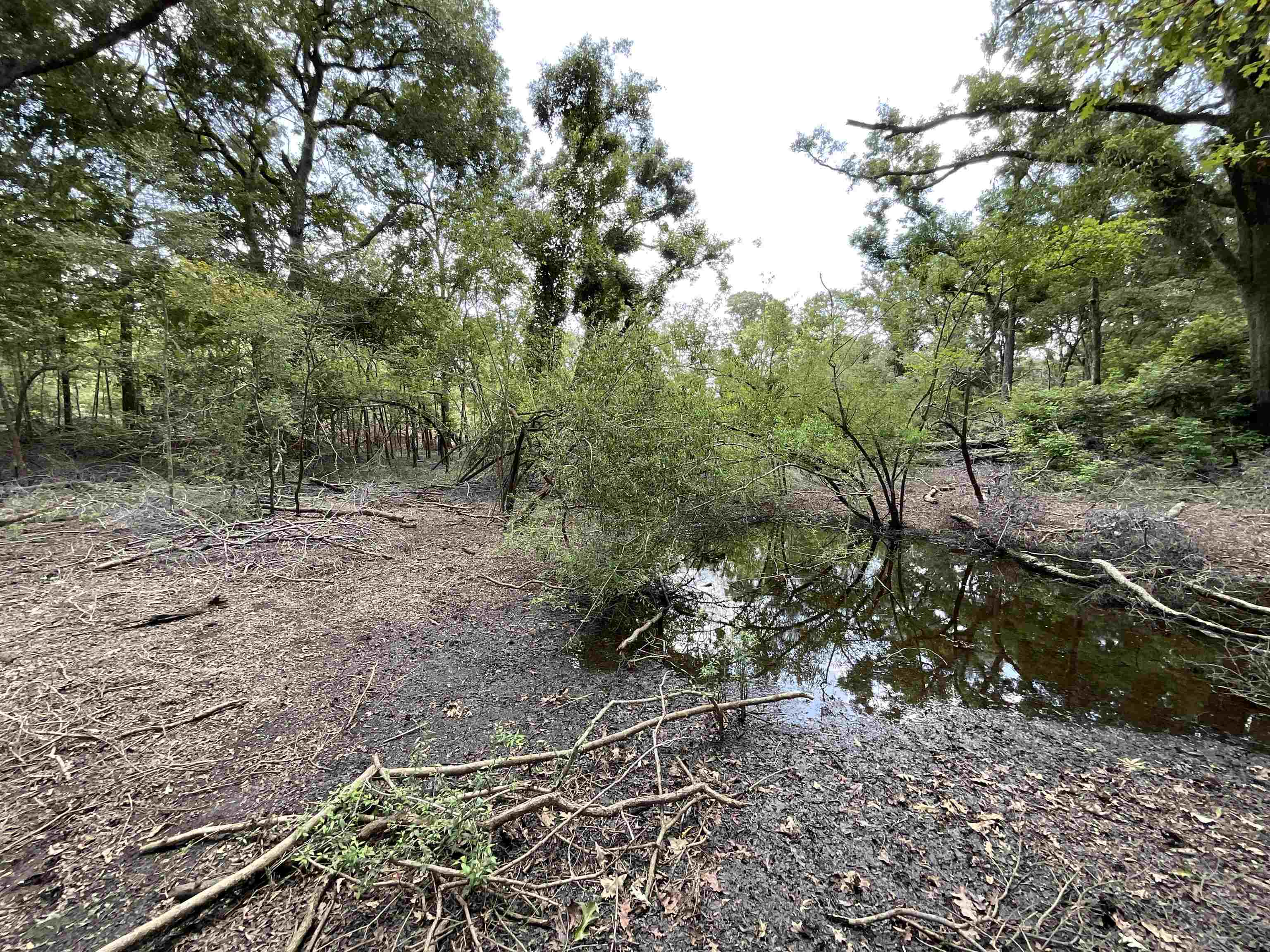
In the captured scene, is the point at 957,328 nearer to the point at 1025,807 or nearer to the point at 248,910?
the point at 1025,807

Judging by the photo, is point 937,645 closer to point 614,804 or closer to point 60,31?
point 614,804

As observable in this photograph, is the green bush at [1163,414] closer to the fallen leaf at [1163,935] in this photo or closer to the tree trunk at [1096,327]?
the tree trunk at [1096,327]

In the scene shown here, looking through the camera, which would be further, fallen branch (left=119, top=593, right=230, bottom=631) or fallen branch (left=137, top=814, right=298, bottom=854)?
fallen branch (left=119, top=593, right=230, bottom=631)

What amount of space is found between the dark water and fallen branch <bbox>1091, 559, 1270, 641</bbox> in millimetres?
206

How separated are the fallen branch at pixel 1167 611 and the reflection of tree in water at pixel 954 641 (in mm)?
220

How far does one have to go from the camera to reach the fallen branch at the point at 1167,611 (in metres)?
3.33

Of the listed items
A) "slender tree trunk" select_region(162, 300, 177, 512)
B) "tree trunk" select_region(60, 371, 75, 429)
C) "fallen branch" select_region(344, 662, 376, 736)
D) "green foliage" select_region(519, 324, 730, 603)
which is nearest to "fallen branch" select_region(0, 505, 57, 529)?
"slender tree trunk" select_region(162, 300, 177, 512)

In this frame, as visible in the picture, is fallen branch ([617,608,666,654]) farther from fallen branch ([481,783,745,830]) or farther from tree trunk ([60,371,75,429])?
tree trunk ([60,371,75,429])

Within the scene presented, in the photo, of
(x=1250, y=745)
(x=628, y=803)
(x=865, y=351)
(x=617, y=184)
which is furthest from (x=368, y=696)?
(x=617, y=184)

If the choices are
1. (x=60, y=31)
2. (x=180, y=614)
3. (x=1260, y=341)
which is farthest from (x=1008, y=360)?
(x=60, y=31)

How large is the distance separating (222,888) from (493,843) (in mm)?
954

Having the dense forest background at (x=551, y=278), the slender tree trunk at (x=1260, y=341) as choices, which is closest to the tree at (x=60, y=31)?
the dense forest background at (x=551, y=278)

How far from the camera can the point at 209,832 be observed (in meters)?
1.84

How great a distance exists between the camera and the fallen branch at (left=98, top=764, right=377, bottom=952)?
139 centimetres
